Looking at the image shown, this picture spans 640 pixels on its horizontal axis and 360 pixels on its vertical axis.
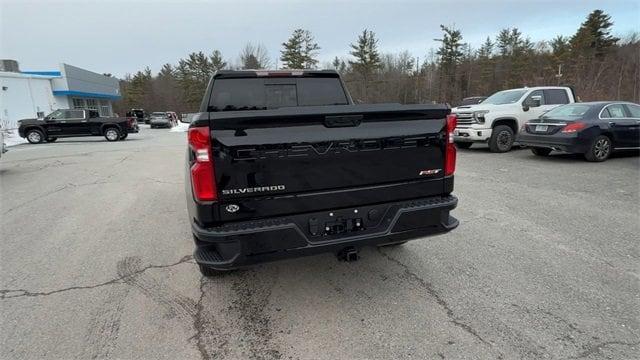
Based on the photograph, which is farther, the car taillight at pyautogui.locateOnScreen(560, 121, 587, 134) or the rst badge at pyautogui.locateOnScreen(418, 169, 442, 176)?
the car taillight at pyautogui.locateOnScreen(560, 121, 587, 134)

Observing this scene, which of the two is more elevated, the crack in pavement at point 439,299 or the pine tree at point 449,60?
the pine tree at point 449,60

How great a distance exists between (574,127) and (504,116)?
237 centimetres

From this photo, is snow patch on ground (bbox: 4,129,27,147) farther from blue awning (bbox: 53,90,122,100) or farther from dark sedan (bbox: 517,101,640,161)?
dark sedan (bbox: 517,101,640,161)

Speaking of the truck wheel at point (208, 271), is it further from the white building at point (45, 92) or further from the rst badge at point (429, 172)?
the white building at point (45, 92)

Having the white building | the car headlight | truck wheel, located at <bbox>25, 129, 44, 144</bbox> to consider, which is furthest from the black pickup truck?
the white building

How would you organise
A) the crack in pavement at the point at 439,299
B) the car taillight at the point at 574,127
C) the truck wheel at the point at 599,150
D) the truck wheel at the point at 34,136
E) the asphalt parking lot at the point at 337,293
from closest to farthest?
the asphalt parking lot at the point at 337,293, the crack in pavement at the point at 439,299, the car taillight at the point at 574,127, the truck wheel at the point at 599,150, the truck wheel at the point at 34,136

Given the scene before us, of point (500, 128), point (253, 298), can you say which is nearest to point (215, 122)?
point (253, 298)

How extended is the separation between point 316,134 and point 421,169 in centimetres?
102

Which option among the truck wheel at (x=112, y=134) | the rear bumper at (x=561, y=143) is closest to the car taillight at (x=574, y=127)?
the rear bumper at (x=561, y=143)

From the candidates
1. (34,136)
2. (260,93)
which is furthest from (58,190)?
(34,136)

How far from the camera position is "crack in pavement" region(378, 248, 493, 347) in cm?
288

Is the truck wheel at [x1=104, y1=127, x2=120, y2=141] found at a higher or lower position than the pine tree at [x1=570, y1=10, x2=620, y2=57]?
lower

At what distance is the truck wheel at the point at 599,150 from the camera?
31.7 ft

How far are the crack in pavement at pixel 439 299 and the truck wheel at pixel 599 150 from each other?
834cm
